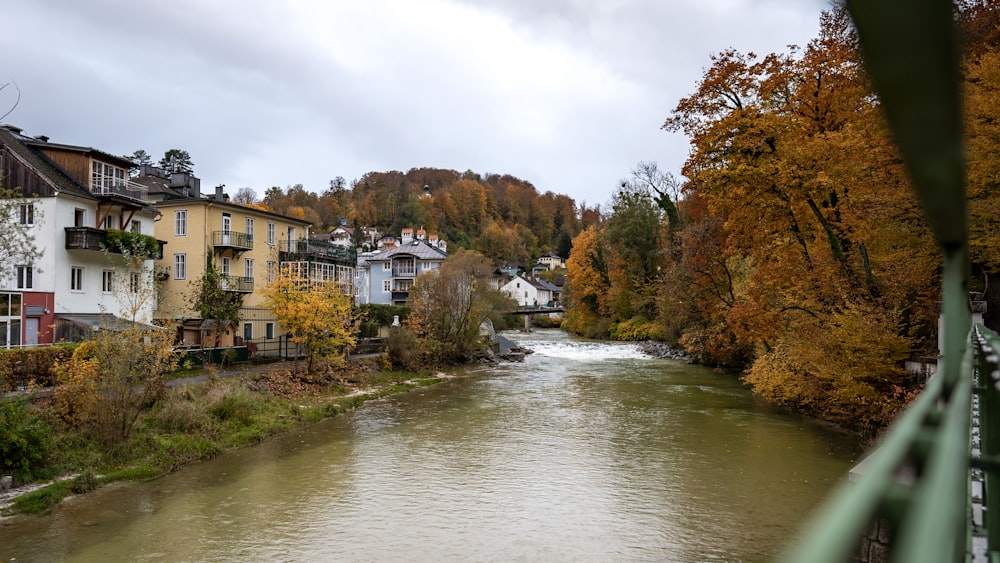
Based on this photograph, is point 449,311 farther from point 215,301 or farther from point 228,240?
point 228,240

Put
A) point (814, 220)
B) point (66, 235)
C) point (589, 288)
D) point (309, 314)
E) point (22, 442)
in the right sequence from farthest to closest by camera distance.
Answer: point (589, 288), point (66, 235), point (309, 314), point (814, 220), point (22, 442)

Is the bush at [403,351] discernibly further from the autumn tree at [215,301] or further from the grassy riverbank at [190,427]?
the autumn tree at [215,301]

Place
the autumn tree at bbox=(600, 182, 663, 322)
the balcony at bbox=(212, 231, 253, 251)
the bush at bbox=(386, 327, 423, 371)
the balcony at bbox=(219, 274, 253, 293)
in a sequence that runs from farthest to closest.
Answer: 1. the autumn tree at bbox=(600, 182, 663, 322)
2. the balcony at bbox=(212, 231, 253, 251)
3. the balcony at bbox=(219, 274, 253, 293)
4. the bush at bbox=(386, 327, 423, 371)

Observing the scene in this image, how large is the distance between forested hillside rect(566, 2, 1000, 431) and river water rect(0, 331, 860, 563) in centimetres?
222

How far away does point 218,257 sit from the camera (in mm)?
36125

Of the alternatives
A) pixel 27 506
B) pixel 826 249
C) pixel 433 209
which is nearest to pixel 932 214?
pixel 27 506

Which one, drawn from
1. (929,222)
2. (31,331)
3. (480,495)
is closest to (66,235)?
(31,331)

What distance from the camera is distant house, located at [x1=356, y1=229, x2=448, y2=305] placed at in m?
71.0

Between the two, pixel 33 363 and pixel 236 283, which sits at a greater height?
pixel 236 283

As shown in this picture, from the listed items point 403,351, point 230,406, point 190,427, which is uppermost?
point 403,351

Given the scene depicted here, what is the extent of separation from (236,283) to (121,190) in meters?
7.67

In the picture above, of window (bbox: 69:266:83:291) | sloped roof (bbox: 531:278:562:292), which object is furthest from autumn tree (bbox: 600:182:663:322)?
sloped roof (bbox: 531:278:562:292)

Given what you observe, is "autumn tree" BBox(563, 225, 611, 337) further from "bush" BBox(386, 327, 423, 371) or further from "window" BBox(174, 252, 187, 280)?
"window" BBox(174, 252, 187, 280)

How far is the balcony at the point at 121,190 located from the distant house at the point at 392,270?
38431 millimetres
